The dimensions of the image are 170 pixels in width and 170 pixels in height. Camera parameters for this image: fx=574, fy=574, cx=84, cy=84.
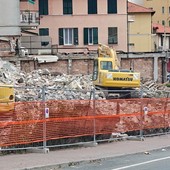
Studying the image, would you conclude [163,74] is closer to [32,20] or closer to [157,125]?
[32,20]

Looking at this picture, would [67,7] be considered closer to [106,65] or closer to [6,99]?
[106,65]

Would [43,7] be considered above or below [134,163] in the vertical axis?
above

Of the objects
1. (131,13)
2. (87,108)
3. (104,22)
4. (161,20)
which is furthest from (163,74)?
(161,20)

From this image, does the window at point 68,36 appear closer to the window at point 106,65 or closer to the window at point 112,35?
the window at point 112,35

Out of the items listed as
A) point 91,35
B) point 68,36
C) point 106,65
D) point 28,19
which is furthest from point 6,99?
point 91,35

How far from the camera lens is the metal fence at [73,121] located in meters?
16.1

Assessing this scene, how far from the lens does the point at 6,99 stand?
16.2m

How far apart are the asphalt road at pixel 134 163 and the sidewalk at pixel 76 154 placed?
0.32 meters

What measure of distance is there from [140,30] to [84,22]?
18.1 metres

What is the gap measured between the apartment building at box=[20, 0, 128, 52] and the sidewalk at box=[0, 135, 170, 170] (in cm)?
4920

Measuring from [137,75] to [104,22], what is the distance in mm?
33236

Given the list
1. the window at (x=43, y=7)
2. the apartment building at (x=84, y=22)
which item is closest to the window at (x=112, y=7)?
the apartment building at (x=84, y=22)

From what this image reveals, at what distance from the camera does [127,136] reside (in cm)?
2123

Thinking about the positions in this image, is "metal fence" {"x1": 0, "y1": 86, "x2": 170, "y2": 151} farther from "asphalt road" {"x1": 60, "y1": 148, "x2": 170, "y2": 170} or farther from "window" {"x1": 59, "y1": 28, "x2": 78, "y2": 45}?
"window" {"x1": 59, "y1": 28, "x2": 78, "y2": 45}
